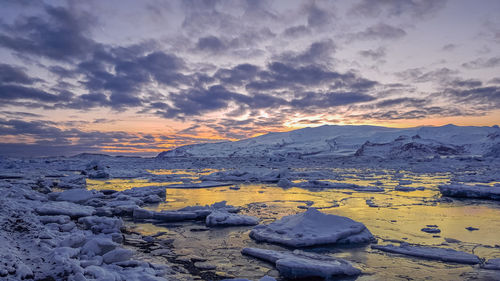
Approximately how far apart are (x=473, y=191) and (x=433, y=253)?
6575 mm

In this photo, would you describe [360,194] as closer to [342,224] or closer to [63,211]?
[342,224]

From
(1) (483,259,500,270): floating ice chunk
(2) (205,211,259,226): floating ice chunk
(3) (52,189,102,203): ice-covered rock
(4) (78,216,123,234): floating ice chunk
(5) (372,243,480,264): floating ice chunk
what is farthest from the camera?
Answer: (3) (52,189,102,203): ice-covered rock

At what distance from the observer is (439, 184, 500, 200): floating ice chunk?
29.9 ft

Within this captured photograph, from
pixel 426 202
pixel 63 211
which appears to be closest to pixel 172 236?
pixel 63 211

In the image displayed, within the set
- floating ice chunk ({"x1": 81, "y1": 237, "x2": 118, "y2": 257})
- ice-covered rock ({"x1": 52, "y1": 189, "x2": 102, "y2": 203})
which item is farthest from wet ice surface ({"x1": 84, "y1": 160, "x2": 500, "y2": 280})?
ice-covered rock ({"x1": 52, "y1": 189, "x2": 102, "y2": 203})

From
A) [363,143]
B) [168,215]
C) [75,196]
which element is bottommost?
[168,215]

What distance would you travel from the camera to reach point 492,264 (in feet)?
12.4

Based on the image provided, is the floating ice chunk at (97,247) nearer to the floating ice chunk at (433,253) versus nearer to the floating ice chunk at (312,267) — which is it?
the floating ice chunk at (312,267)

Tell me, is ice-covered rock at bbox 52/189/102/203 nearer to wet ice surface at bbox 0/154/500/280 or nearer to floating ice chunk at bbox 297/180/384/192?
wet ice surface at bbox 0/154/500/280

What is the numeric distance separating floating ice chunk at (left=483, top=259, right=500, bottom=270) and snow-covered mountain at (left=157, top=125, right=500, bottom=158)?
37.8 m

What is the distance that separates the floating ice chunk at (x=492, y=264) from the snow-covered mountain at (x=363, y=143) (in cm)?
3783

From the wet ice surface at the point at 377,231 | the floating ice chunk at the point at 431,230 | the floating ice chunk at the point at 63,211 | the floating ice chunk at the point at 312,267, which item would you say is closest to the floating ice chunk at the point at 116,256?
the wet ice surface at the point at 377,231

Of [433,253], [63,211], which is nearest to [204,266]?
[433,253]

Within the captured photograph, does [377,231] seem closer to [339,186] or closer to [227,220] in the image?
[227,220]
